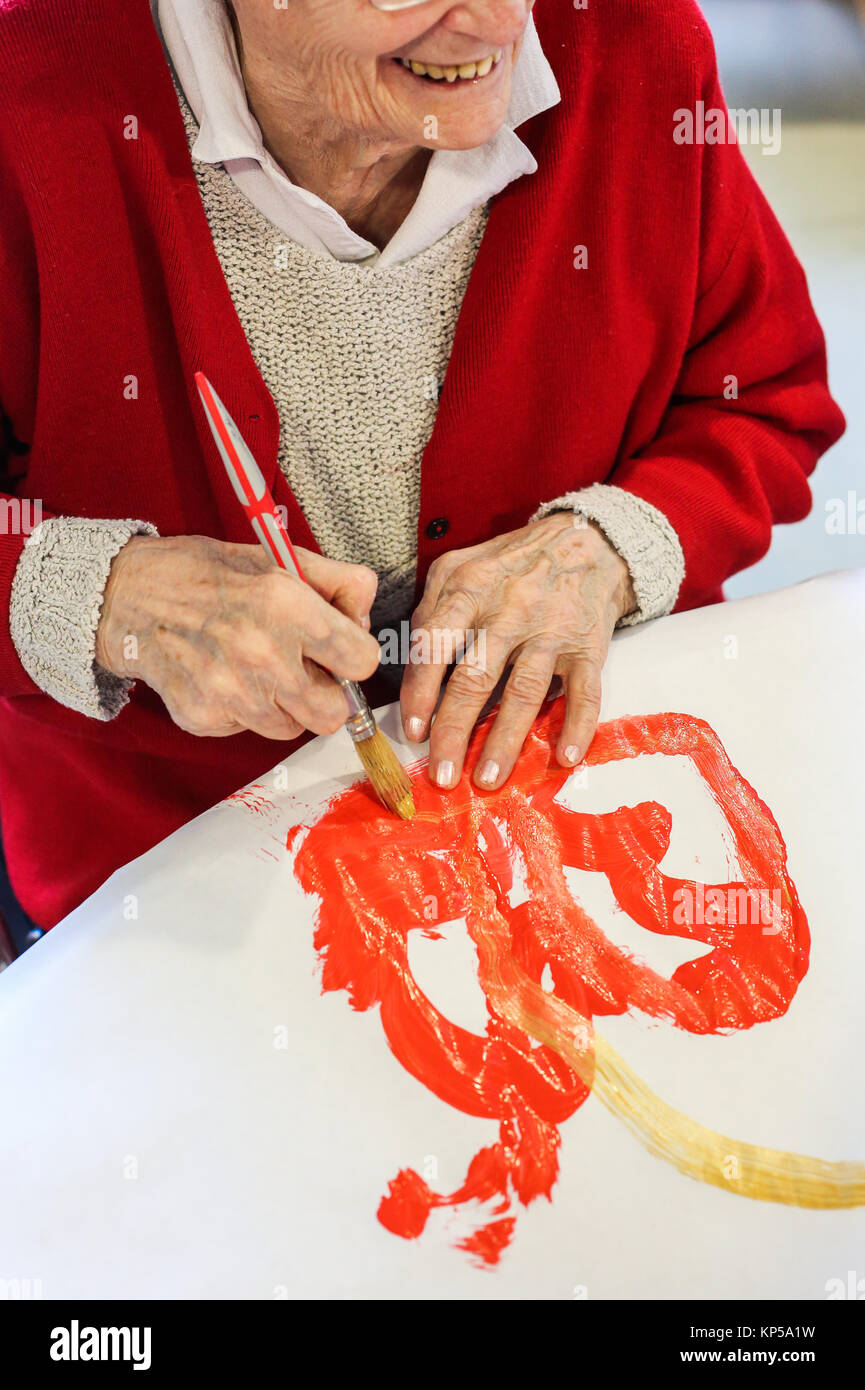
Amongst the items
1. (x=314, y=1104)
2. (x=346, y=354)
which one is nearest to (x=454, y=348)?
(x=346, y=354)

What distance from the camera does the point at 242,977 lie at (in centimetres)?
84

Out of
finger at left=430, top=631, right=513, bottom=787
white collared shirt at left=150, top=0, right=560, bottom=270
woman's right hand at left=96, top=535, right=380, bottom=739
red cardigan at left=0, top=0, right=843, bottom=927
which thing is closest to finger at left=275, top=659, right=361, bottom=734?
woman's right hand at left=96, top=535, right=380, bottom=739

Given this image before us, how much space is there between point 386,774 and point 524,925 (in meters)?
0.16

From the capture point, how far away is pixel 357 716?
0.92m

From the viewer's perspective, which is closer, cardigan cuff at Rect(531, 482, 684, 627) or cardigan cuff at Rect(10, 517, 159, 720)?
cardigan cuff at Rect(10, 517, 159, 720)

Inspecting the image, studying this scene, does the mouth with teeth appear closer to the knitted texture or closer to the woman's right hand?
the knitted texture

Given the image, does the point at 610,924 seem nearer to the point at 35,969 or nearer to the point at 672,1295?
the point at 672,1295

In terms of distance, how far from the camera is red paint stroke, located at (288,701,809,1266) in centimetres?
78

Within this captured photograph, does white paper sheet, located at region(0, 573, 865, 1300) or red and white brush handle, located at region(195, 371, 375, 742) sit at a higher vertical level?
red and white brush handle, located at region(195, 371, 375, 742)

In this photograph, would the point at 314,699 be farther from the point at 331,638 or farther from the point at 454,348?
the point at 454,348

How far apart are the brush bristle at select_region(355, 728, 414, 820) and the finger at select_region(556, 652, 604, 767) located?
0.14 meters

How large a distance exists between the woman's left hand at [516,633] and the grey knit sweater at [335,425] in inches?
1.5

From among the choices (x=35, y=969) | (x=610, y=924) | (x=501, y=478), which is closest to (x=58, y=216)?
(x=501, y=478)
